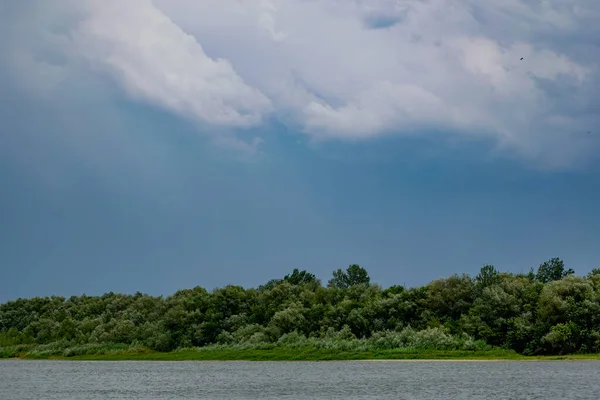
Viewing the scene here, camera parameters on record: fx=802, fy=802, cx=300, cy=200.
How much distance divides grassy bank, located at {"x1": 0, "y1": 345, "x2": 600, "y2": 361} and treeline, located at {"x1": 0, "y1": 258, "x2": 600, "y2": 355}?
1487 mm

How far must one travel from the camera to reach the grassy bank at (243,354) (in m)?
89.8

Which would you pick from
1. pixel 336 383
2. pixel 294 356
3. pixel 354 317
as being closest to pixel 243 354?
pixel 294 356

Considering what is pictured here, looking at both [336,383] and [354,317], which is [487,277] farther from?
[336,383]

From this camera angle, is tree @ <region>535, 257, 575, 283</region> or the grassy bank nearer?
the grassy bank

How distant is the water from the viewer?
48438 mm

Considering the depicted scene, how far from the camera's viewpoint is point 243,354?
104 metres

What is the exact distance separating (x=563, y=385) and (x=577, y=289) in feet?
134

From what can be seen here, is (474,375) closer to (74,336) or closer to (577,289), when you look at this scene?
(577,289)

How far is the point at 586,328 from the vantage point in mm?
87062

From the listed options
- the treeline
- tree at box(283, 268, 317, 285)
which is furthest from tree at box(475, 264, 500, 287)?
tree at box(283, 268, 317, 285)

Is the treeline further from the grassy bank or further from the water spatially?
the water

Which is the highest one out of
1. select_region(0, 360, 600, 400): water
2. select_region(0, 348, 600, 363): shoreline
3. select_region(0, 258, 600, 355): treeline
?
select_region(0, 258, 600, 355): treeline

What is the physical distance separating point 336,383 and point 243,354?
46370 mm

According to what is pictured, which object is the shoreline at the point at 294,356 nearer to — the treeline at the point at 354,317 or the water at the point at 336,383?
the treeline at the point at 354,317
